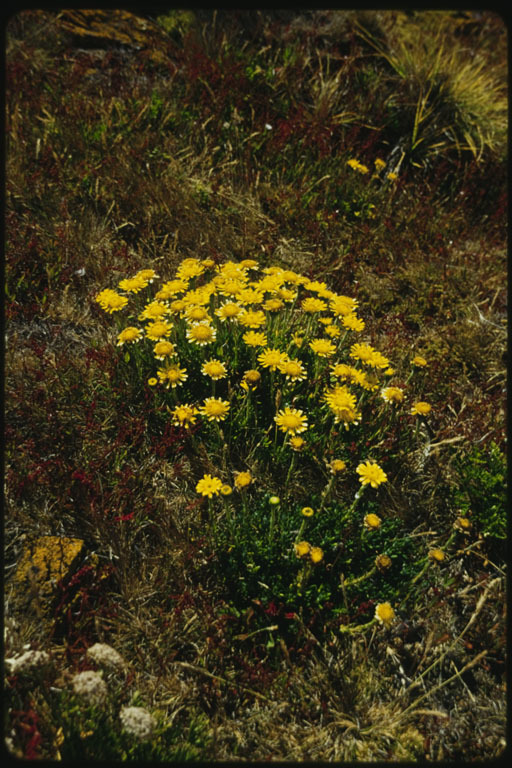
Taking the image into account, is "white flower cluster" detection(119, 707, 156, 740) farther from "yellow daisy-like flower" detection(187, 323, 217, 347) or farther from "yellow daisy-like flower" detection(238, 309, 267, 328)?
"yellow daisy-like flower" detection(238, 309, 267, 328)

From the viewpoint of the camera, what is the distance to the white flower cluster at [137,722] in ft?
5.99

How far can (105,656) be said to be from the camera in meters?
2.00

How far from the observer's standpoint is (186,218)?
4.66 m

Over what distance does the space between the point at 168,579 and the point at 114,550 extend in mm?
333

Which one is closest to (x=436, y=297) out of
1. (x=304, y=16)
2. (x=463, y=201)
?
(x=463, y=201)

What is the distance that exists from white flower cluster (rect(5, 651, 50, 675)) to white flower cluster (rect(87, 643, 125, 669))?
186 mm

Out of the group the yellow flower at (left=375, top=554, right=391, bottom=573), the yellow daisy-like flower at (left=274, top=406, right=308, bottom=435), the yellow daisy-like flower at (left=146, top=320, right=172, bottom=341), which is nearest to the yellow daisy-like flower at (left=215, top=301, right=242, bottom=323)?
the yellow daisy-like flower at (left=146, top=320, right=172, bottom=341)

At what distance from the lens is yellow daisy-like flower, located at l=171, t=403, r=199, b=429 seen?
274 cm

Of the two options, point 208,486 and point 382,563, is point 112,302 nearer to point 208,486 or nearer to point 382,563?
point 208,486

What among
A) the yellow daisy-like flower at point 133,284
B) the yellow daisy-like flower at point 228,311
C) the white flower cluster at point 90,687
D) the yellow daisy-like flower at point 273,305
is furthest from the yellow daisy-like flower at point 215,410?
the white flower cluster at point 90,687

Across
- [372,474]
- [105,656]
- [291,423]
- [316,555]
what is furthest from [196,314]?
[105,656]

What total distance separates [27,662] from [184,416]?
1.40 m

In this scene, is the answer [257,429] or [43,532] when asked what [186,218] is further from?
[43,532]

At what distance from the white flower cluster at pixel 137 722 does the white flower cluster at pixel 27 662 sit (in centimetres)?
41
